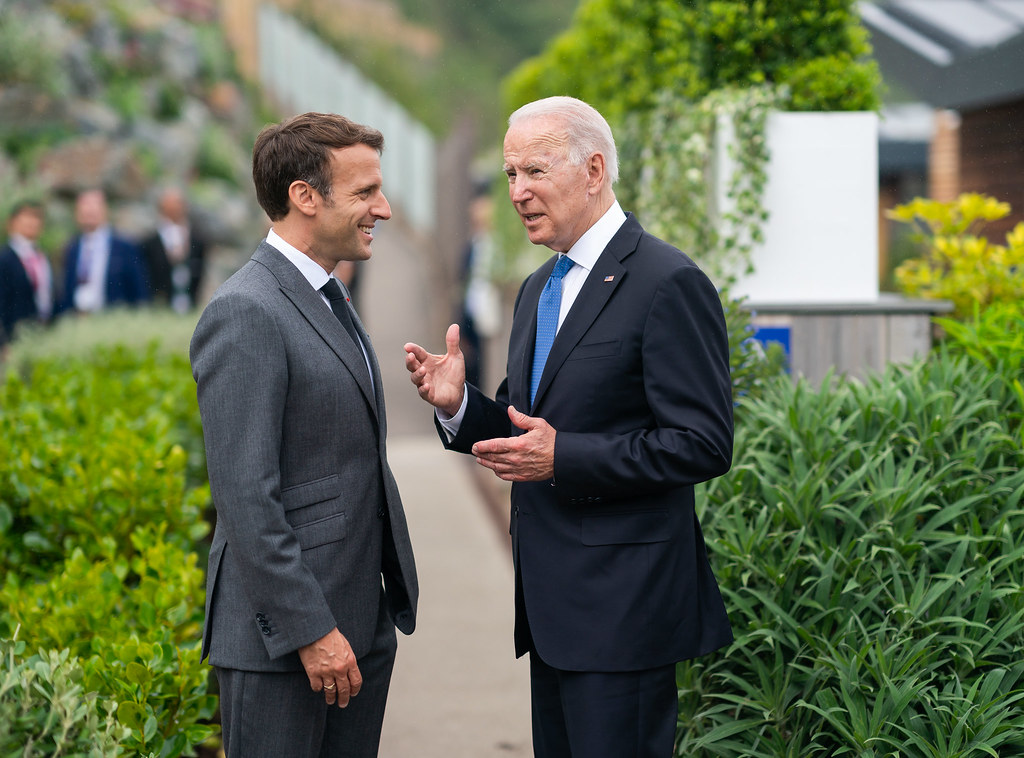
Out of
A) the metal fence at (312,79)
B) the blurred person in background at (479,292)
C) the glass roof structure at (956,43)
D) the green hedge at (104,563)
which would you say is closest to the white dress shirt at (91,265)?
the blurred person in background at (479,292)

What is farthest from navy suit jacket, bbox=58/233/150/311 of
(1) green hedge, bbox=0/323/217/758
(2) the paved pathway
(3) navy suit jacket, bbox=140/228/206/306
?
(1) green hedge, bbox=0/323/217/758

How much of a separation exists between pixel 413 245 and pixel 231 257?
11.4 ft

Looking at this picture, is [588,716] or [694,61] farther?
[694,61]

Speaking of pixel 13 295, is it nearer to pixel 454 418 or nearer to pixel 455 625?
pixel 455 625

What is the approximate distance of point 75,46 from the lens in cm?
1942

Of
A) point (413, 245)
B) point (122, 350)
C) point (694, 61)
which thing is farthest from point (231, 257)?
point (694, 61)

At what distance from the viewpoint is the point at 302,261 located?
7.75ft

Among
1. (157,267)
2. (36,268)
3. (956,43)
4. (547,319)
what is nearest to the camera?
(547,319)

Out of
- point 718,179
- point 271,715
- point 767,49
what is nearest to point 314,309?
point 271,715

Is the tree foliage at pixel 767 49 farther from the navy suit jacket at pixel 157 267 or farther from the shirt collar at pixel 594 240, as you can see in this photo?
the navy suit jacket at pixel 157 267

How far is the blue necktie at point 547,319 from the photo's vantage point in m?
2.54

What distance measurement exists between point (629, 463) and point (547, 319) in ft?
1.55

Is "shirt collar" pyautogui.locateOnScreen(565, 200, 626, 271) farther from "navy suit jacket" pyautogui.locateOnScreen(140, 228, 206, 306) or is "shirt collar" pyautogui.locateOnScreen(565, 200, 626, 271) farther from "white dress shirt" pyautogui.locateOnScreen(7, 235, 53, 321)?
"navy suit jacket" pyautogui.locateOnScreen(140, 228, 206, 306)

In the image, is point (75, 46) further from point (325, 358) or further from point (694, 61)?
point (325, 358)
